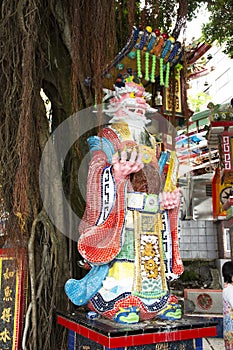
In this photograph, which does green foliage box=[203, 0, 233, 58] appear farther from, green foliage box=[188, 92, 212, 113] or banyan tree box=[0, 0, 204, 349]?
green foliage box=[188, 92, 212, 113]

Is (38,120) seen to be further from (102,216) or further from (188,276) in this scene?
(188,276)

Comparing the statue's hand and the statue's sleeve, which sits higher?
the statue's hand

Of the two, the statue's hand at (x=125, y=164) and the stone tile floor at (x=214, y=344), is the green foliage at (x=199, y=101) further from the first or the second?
the statue's hand at (x=125, y=164)

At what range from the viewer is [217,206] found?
8352mm

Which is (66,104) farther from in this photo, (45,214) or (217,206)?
(217,206)

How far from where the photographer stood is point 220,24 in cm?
492

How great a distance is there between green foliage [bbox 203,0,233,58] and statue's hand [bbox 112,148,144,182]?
296 cm

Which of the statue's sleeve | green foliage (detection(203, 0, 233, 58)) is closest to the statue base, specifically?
the statue's sleeve

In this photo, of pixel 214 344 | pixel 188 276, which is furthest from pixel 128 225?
pixel 188 276

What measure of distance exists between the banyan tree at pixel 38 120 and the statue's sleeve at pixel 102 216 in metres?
0.38

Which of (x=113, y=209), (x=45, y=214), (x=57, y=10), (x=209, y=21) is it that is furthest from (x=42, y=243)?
(x=209, y=21)

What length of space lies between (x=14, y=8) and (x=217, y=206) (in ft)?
21.0

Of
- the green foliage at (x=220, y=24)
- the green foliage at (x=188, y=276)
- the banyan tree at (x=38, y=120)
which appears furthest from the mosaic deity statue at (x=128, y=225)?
the green foliage at (x=188, y=276)

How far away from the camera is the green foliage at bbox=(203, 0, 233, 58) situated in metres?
4.72
